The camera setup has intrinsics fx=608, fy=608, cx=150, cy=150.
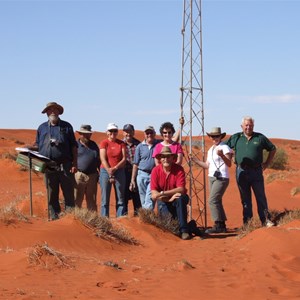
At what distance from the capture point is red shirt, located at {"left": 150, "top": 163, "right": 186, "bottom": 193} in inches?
393

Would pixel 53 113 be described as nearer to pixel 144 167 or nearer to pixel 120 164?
pixel 120 164

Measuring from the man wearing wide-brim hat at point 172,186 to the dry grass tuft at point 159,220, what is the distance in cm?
12

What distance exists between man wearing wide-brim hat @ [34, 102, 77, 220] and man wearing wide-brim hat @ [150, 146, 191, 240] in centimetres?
136

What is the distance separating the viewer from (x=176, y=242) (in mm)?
9617

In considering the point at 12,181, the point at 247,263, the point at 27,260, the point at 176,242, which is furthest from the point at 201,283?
the point at 12,181

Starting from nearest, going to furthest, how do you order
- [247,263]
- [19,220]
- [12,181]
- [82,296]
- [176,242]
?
[82,296] → [247,263] → [19,220] → [176,242] → [12,181]

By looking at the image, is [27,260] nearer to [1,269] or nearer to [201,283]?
[1,269]

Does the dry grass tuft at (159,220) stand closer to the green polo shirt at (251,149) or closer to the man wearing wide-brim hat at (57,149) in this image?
the man wearing wide-brim hat at (57,149)

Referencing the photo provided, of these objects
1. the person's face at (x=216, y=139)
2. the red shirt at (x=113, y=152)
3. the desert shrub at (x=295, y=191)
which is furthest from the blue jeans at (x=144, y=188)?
the desert shrub at (x=295, y=191)

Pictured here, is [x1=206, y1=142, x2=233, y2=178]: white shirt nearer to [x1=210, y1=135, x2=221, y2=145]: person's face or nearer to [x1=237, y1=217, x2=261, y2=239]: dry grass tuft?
[x1=210, y1=135, x2=221, y2=145]: person's face

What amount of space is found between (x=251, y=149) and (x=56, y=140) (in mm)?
3222

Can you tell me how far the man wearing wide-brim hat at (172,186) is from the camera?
9.91 metres

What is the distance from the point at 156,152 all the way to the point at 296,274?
12.3ft

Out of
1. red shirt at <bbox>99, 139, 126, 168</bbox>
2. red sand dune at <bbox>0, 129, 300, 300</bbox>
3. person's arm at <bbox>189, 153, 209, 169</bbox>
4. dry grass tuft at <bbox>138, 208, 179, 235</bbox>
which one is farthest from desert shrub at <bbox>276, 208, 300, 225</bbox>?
red shirt at <bbox>99, 139, 126, 168</bbox>
